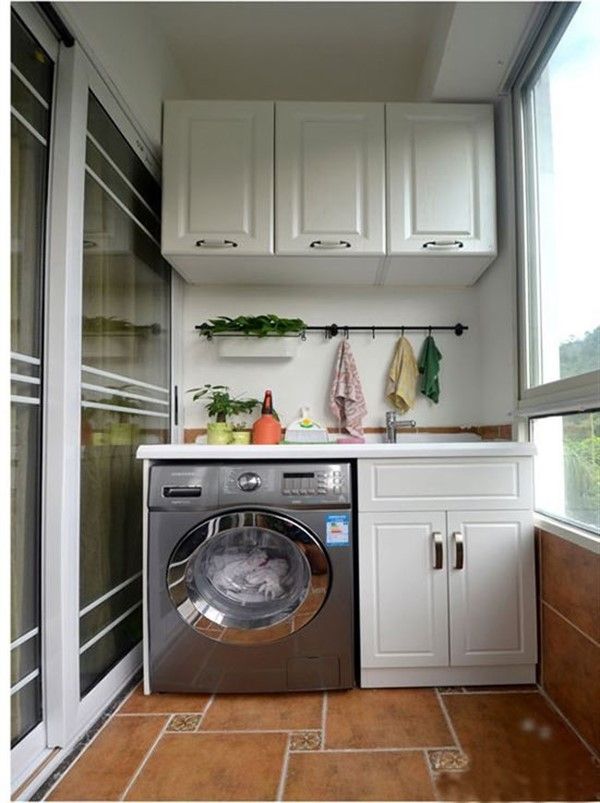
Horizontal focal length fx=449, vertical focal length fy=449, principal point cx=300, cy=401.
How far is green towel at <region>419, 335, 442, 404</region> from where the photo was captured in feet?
7.28

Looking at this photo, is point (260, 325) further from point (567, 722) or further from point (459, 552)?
point (567, 722)

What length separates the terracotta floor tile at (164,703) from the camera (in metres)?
1.48

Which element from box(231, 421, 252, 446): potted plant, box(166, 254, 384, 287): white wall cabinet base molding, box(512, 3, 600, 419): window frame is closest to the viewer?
box(512, 3, 600, 419): window frame

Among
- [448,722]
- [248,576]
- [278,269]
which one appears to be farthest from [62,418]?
[448,722]

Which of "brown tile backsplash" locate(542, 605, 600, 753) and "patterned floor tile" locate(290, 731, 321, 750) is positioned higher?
"brown tile backsplash" locate(542, 605, 600, 753)

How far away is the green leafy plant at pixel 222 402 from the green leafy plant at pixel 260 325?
295 millimetres

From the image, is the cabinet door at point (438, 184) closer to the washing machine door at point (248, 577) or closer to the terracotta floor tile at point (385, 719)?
the washing machine door at point (248, 577)

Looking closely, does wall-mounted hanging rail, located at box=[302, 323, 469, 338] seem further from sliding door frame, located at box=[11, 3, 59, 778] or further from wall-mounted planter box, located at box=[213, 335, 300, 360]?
sliding door frame, located at box=[11, 3, 59, 778]

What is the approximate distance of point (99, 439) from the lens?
1.54 metres

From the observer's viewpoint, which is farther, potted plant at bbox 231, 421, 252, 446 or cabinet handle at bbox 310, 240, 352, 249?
potted plant at bbox 231, 421, 252, 446

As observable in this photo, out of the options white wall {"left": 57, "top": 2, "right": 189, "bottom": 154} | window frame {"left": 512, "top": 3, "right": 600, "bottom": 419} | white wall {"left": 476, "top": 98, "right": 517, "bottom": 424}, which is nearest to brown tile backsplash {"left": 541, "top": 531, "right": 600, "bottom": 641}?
window frame {"left": 512, "top": 3, "right": 600, "bottom": 419}

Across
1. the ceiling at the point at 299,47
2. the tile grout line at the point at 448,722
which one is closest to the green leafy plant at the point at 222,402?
the tile grout line at the point at 448,722

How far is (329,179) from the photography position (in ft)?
6.23

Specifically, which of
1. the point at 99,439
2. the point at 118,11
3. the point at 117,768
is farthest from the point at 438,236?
the point at 117,768
